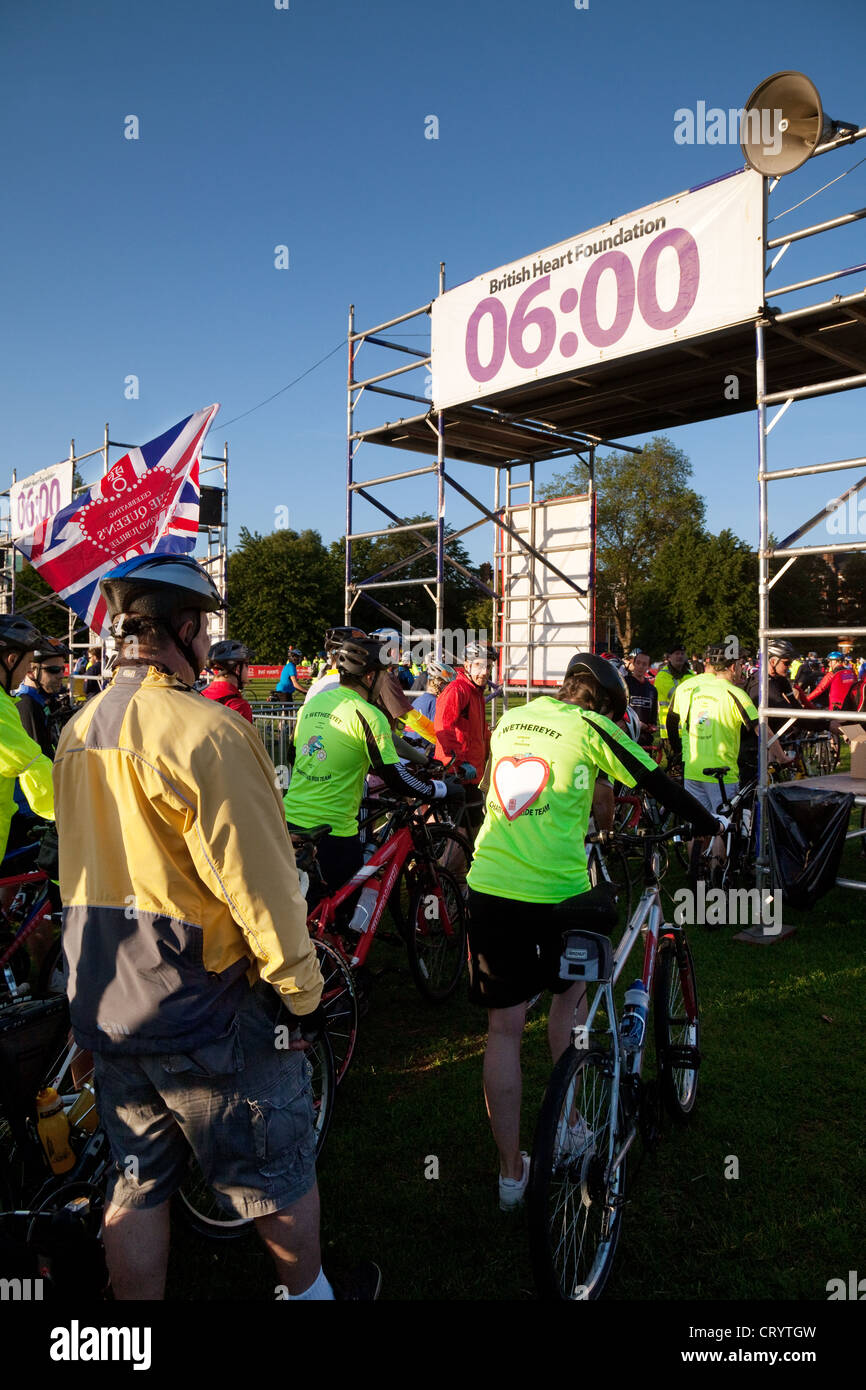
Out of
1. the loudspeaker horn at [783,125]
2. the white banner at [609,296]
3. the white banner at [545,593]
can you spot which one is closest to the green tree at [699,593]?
the white banner at [545,593]

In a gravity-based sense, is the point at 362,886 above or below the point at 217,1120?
below

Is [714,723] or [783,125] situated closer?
[783,125]

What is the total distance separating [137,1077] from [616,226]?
793cm

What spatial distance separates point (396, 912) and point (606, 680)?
297 cm

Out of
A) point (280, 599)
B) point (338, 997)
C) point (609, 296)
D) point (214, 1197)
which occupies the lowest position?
point (214, 1197)

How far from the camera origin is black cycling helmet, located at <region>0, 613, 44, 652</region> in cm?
479

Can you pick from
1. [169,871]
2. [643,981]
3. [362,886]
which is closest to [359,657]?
[362,886]

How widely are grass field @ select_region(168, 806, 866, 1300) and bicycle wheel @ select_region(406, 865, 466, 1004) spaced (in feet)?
0.50

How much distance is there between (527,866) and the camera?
323 cm

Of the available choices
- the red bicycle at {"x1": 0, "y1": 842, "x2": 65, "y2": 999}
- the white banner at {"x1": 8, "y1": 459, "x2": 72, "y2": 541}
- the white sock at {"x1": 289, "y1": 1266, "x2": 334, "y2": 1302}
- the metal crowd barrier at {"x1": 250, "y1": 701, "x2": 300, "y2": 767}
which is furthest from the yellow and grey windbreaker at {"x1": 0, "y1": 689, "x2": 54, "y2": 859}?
the white banner at {"x1": 8, "y1": 459, "x2": 72, "y2": 541}

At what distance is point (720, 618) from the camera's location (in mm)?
54656

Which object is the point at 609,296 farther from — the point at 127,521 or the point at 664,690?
the point at 664,690
